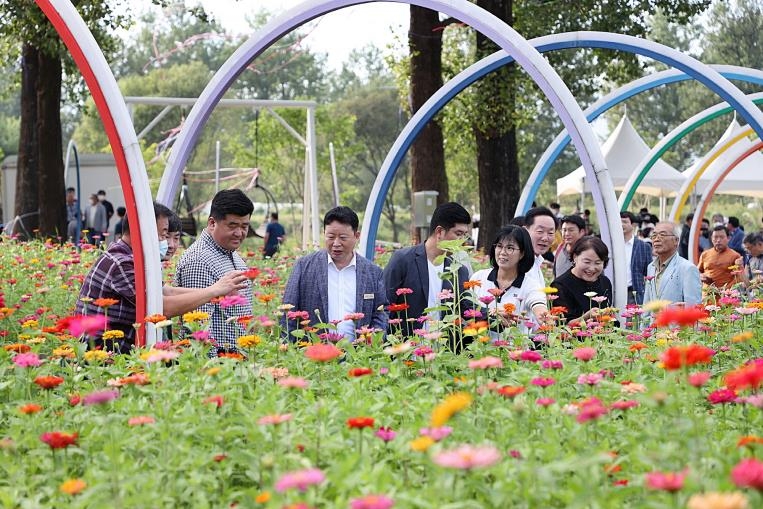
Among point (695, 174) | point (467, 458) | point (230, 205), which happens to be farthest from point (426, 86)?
point (467, 458)

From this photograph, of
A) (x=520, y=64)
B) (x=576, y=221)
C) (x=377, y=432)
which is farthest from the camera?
(x=576, y=221)

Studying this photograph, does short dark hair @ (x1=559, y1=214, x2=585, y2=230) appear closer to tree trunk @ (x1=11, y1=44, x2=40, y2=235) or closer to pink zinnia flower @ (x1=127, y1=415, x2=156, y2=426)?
pink zinnia flower @ (x1=127, y1=415, x2=156, y2=426)

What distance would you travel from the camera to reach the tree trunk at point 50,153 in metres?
18.7

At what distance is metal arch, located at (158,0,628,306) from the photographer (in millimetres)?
7566

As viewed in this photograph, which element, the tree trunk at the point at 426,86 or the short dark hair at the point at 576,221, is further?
the tree trunk at the point at 426,86

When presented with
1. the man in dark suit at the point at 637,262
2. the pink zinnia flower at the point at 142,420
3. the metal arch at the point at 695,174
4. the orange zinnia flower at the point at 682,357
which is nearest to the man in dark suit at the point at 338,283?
the pink zinnia flower at the point at 142,420

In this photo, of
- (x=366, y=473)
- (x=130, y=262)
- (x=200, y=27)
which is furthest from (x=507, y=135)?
(x=200, y=27)

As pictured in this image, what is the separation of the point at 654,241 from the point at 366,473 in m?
5.42

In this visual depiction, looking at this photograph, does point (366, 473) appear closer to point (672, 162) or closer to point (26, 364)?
point (26, 364)

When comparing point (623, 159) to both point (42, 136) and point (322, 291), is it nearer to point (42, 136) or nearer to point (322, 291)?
point (42, 136)

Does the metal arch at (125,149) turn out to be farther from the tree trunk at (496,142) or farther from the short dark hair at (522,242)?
the tree trunk at (496,142)

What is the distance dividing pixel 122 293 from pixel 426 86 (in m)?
12.2

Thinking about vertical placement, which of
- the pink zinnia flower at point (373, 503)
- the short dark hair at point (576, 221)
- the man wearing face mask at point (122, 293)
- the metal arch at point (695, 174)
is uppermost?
the metal arch at point (695, 174)

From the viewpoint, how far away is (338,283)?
598 cm
